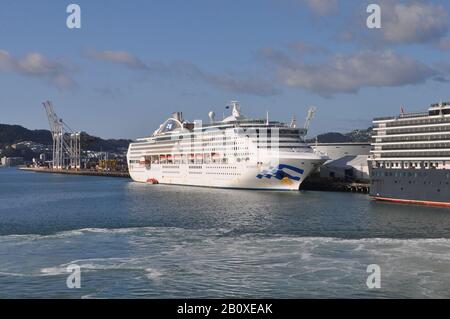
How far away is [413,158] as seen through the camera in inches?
1873

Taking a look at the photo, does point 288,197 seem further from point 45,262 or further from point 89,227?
point 45,262

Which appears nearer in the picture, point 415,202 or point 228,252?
point 228,252

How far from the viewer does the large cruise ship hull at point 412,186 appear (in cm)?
4244

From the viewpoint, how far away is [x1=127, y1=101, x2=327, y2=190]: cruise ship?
58.4 m

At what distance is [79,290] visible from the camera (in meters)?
17.2

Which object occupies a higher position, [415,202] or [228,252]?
[415,202]

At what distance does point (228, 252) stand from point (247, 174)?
1499 inches

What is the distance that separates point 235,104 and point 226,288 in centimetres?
5666

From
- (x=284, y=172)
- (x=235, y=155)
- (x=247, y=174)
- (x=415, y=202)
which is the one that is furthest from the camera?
(x=235, y=155)
